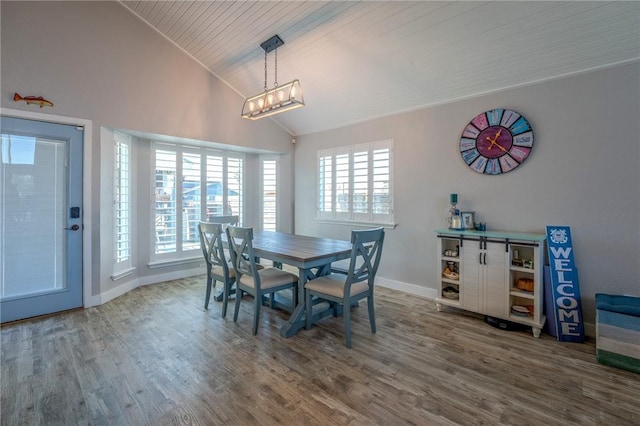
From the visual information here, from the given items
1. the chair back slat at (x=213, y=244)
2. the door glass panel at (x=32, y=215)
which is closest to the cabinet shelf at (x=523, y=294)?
the chair back slat at (x=213, y=244)

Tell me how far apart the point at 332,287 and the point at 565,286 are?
7.03 feet

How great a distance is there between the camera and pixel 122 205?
3908mm

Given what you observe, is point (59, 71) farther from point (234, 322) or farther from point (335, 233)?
point (335, 233)

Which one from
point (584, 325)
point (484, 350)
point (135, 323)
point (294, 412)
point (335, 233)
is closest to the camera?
point (294, 412)

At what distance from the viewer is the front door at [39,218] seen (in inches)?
114

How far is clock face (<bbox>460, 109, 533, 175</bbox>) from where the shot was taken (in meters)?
3.03

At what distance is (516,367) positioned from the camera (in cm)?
222

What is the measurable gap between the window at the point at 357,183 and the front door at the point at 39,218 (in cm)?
329

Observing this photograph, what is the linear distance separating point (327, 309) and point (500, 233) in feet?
6.52

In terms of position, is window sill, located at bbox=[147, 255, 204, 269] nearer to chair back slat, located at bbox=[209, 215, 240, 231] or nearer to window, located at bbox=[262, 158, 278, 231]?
chair back slat, located at bbox=[209, 215, 240, 231]

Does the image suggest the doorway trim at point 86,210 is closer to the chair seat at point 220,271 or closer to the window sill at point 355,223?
the chair seat at point 220,271

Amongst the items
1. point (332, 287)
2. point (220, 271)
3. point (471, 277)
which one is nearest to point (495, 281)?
point (471, 277)

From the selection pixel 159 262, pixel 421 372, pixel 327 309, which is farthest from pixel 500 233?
pixel 159 262

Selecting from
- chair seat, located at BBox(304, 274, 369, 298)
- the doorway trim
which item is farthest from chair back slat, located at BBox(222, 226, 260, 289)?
the doorway trim
